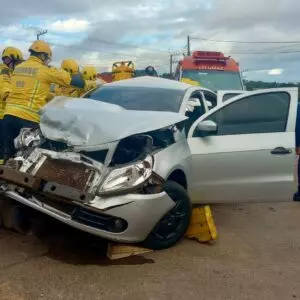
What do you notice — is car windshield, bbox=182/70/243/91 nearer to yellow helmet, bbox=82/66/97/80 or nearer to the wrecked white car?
yellow helmet, bbox=82/66/97/80

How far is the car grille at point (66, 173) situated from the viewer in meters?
4.14

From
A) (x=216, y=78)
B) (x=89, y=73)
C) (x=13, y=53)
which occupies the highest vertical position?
(x=13, y=53)

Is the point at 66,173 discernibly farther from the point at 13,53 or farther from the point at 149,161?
the point at 13,53

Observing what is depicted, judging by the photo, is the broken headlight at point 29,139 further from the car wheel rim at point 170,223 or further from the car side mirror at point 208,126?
the car side mirror at point 208,126

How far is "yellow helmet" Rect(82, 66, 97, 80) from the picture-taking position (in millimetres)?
9430

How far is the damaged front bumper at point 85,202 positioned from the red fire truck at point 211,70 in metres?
8.96

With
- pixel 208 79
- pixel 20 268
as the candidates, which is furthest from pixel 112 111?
pixel 208 79

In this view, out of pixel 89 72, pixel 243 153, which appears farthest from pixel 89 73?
pixel 243 153

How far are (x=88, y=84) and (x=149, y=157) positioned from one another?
4.01 m

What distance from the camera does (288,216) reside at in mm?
6371

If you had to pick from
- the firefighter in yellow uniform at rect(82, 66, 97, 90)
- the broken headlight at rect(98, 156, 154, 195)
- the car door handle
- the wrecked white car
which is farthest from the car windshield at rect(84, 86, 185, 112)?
the firefighter in yellow uniform at rect(82, 66, 97, 90)

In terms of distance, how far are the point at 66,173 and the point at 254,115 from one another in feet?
7.65

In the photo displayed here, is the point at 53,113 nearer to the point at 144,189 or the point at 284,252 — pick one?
the point at 144,189

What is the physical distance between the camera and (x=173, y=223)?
466cm
